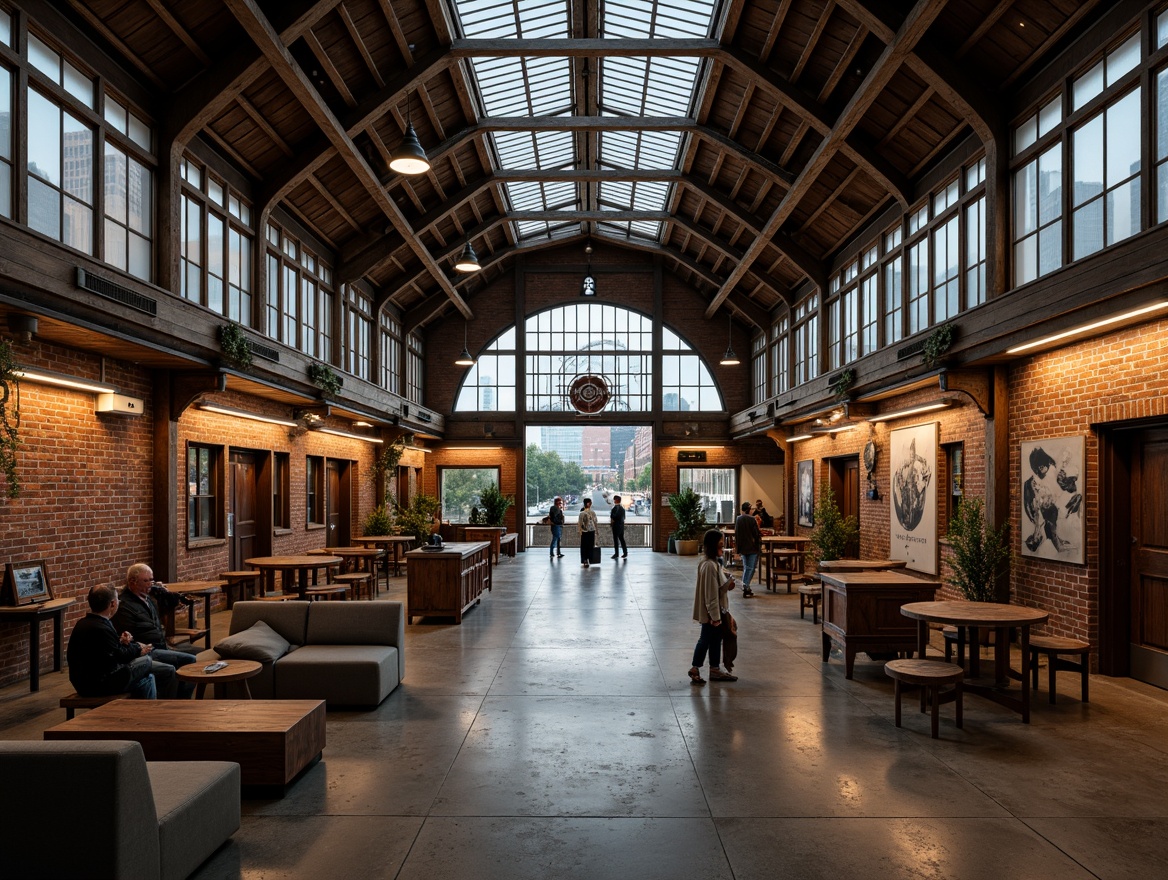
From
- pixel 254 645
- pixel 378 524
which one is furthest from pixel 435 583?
pixel 378 524

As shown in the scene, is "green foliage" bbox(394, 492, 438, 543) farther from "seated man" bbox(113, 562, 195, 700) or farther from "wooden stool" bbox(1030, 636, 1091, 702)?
"wooden stool" bbox(1030, 636, 1091, 702)

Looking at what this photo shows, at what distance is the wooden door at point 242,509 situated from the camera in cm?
1219

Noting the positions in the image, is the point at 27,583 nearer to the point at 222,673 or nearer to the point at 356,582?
the point at 222,673

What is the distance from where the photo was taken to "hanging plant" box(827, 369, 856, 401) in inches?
498

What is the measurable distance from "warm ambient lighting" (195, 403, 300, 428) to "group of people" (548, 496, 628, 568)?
5.95 metres

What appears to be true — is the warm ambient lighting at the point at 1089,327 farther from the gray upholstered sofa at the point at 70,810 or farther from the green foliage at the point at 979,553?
the gray upholstered sofa at the point at 70,810

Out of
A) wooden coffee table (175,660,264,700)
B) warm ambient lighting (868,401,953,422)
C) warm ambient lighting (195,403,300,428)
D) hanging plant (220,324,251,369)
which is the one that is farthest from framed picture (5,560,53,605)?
warm ambient lighting (868,401,953,422)

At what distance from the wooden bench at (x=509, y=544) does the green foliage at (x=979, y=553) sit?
13.3 meters

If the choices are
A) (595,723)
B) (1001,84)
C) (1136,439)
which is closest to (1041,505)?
(1136,439)

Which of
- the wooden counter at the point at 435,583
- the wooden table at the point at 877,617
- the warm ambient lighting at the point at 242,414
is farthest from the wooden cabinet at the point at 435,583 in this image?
the wooden table at the point at 877,617

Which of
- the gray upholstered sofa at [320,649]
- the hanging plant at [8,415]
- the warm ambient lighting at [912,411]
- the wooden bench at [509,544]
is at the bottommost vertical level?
the wooden bench at [509,544]

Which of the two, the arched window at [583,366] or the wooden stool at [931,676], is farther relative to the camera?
the arched window at [583,366]

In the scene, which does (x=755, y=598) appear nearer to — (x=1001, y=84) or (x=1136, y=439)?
(x=1136, y=439)

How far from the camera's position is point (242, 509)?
1255 cm
